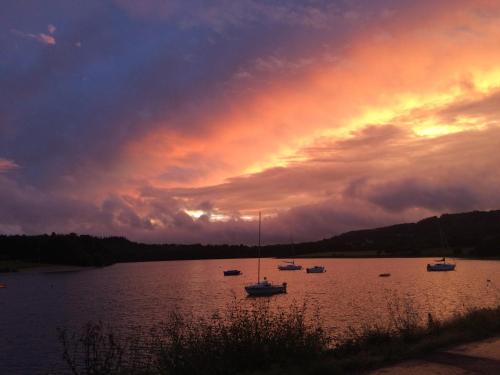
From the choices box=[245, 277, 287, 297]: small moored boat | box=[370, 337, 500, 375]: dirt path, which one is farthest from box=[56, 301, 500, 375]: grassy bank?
box=[245, 277, 287, 297]: small moored boat

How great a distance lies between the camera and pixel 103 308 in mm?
67188

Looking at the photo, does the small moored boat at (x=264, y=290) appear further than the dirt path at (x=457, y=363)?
Yes

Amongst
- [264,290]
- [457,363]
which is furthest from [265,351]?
[264,290]

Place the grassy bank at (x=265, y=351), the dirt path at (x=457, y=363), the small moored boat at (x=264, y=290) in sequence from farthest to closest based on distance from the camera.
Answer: the small moored boat at (x=264, y=290), the grassy bank at (x=265, y=351), the dirt path at (x=457, y=363)

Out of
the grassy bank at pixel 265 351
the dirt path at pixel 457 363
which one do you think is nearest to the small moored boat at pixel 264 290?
the grassy bank at pixel 265 351

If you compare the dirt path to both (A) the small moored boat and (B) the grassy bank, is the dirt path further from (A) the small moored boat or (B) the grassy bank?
(A) the small moored boat

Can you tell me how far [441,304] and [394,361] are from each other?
1799 inches

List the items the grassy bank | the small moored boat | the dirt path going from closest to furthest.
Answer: the dirt path → the grassy bank → the small moored boat

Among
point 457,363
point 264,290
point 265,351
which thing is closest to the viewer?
point 457,363

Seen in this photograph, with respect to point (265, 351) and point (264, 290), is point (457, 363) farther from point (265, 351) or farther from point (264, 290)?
point (264, 290)

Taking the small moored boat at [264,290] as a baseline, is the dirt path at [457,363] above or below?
above

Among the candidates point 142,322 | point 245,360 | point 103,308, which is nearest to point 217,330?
point 245,360

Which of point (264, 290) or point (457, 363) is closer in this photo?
point (457, 363)

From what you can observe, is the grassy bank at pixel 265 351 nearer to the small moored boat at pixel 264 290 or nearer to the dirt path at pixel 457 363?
the dirt path at pixel 457 363
